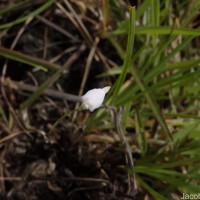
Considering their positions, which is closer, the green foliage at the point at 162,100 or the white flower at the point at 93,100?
the white flower at the point at 93,100

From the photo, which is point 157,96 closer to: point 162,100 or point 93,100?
point 162,100

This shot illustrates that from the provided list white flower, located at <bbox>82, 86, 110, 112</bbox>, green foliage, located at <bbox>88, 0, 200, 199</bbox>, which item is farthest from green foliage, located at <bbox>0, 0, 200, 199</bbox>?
white flower, located at <bbox>82, 86, 110, 112</bbox>

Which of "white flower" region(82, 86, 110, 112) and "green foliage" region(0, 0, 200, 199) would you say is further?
"green foliage" region(0, 0, 200, 199)

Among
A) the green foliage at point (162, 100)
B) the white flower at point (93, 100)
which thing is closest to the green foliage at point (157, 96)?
the green foliage at point (162, 100)

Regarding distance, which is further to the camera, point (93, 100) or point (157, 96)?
point (157, 96)

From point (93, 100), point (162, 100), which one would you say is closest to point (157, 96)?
point (162, 100)

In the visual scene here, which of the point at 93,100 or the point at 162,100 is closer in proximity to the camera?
the point at 93,100

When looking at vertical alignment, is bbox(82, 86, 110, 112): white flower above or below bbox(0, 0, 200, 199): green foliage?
above

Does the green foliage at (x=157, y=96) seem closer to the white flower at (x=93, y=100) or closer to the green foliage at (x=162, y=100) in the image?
the green foliage at (x=162, y=100)

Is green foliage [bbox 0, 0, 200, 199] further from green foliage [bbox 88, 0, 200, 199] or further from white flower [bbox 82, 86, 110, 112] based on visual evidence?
white flower [bbox 82, 86, 110, 112]

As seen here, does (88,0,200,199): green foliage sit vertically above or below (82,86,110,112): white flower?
below

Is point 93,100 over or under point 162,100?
over

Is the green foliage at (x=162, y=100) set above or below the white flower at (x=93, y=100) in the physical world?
below
